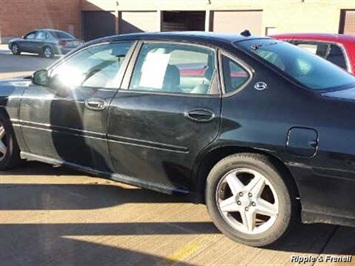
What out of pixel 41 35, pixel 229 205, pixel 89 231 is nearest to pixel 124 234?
pixel 89 231

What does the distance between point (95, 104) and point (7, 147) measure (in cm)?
161

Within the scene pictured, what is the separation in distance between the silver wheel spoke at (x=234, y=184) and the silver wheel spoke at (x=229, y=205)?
0.08 meters

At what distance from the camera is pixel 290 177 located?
3.59 m

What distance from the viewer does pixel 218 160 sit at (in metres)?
3.96

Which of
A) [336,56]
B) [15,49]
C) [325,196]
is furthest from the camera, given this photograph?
[15,49]

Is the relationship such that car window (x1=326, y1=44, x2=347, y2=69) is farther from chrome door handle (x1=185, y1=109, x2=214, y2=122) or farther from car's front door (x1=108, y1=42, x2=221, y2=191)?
chrome door handle (x1=185, y1=109, x2=214, y2=122)

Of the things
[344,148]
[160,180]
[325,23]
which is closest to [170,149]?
[160,180]

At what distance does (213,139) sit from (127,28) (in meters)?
36.8

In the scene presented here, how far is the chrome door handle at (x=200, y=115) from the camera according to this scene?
12.6 ft

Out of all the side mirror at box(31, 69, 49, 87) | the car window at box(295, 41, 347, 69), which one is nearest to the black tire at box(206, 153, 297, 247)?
the side mirror at box(31, 69, 49, 87)

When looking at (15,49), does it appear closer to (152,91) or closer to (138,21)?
(138,21)

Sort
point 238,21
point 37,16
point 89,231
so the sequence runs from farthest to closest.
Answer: point 37,16
point 238,21
point 89,231

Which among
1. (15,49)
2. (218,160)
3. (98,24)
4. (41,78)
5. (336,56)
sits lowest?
(15,49)

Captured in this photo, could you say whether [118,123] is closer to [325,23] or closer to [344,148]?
[344,148]
